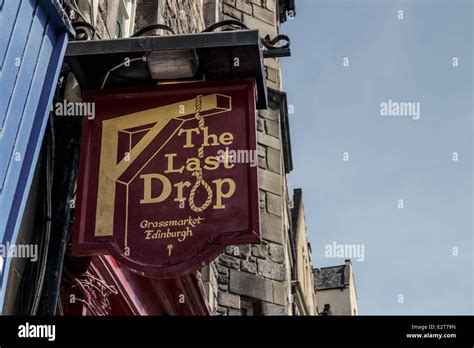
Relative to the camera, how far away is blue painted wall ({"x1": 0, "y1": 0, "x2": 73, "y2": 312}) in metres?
3.56

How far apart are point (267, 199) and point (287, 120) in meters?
1.97

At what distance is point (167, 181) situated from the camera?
460 centimetres

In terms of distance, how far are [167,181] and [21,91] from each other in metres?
1.20

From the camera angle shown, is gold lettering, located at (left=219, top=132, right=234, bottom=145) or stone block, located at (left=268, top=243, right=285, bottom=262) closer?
gold lettering, located at (left=219, top=132, right=234, bottom=145)

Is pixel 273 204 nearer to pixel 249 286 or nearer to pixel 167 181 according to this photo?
pixel 249 286

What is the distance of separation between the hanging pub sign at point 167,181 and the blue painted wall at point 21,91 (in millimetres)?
707

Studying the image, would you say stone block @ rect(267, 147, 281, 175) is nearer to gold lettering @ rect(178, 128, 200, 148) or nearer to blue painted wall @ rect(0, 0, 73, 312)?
gold lettering @ rect(178, 128, 200, 148)

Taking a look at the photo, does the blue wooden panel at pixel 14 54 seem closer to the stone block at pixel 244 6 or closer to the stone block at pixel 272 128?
the stone block at pixel 272 128

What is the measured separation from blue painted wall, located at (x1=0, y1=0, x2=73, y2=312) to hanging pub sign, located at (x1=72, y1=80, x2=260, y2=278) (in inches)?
27.8

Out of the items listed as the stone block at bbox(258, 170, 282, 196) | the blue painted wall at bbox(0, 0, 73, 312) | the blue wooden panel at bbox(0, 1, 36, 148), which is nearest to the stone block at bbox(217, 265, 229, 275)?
the stone block at bbox(258, 170, 282, 196)

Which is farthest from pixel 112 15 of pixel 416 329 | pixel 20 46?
pixel 416 329

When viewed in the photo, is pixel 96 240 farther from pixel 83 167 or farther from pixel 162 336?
pixel 162 336

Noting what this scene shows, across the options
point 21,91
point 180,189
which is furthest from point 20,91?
point 180,189

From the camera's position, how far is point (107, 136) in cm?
473
